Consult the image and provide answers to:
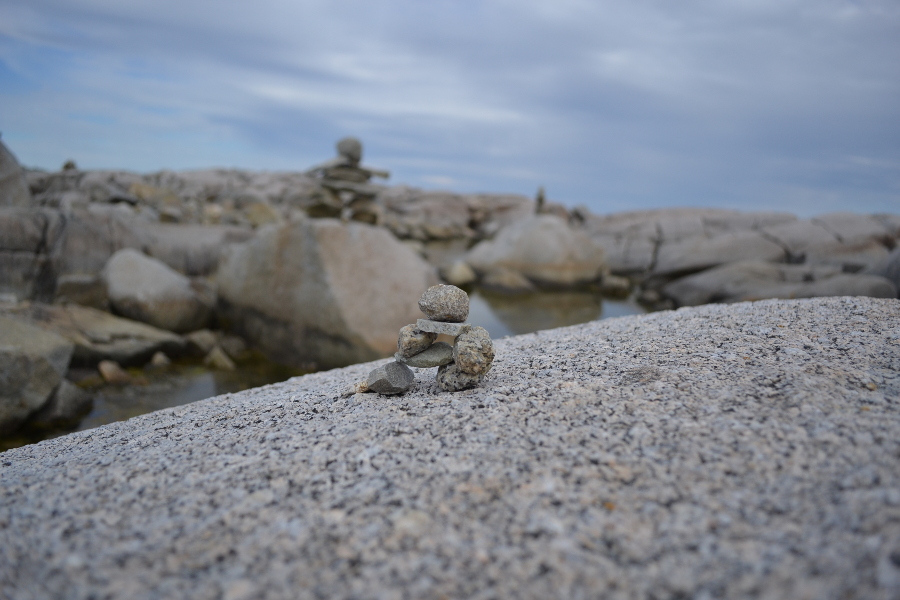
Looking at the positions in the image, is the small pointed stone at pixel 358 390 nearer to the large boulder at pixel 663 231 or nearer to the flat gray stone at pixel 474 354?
the flat gray stone at pixel 474 354

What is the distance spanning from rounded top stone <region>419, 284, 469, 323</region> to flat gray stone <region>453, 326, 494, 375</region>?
21cm

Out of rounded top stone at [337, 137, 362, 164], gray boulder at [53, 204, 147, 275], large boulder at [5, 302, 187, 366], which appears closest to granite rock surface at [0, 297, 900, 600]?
large boulder at [5, 302, 187, 366]

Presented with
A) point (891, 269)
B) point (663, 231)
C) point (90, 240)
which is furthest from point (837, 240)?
point (90, 240)

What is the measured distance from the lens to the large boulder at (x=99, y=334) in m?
7.52

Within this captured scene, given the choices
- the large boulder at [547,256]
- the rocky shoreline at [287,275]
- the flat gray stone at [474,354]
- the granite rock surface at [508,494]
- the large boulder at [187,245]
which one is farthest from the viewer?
the large boulder at [547,256]

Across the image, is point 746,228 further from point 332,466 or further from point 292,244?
point 332,466

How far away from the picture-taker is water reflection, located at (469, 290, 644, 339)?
11.9 metres

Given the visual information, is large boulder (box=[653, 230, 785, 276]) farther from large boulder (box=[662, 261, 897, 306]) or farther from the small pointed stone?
the small pointed stone

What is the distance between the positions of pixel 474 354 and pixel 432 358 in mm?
336

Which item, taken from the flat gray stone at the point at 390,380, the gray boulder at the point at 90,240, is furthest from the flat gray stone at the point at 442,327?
the gray boulder at the point at 90,240

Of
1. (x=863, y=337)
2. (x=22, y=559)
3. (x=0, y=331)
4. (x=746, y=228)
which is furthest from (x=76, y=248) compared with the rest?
(x=746, y=228)

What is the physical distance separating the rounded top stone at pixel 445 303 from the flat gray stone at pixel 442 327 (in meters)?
0.07

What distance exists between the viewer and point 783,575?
179 cm

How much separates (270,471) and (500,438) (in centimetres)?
111
